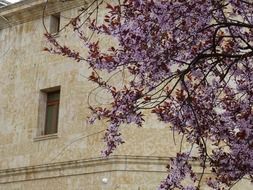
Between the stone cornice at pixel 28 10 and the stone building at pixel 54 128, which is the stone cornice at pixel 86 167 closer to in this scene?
the stone building at pixel 54 128

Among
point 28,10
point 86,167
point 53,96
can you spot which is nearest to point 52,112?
point 53,96

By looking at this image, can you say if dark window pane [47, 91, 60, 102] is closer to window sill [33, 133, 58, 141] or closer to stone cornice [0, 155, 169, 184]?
window sill [33, 133, 58, 141]

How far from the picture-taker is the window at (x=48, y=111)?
65.9 ft

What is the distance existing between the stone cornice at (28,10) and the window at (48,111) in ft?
8.16

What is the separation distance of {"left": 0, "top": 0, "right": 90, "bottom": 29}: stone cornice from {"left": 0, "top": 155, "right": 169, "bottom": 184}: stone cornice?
4819mm

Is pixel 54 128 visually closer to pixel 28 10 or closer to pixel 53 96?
pixel 53 96

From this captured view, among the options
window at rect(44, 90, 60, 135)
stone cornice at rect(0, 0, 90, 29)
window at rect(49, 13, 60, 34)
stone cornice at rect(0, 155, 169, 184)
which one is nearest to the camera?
stone cornice at rect(0, 155, 169, 184)

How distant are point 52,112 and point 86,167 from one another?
2.62 metres

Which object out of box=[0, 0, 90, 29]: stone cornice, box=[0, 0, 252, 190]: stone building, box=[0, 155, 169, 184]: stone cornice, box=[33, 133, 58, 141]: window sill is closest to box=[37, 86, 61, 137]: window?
box=[0, 0, 252, 190]: stone building

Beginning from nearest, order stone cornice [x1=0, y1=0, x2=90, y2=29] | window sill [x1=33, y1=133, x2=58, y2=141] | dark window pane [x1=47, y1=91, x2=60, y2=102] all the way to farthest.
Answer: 1. window sill [x1=33, y1=133, x2=58, y2=141]
2. dark window pane [x1=47, y1=91, x2=60, y2=102]
3. stone cornice [x1=0, y1=0, x2=90, y2=29]

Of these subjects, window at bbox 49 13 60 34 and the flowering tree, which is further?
window at bbox 49 13 60 34

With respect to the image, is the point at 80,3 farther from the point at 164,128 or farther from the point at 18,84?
the point at 164,128

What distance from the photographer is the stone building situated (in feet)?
58.7

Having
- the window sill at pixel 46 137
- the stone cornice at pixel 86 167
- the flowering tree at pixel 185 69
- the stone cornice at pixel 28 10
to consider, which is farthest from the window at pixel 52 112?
the flowering tree at pixel 185 69
